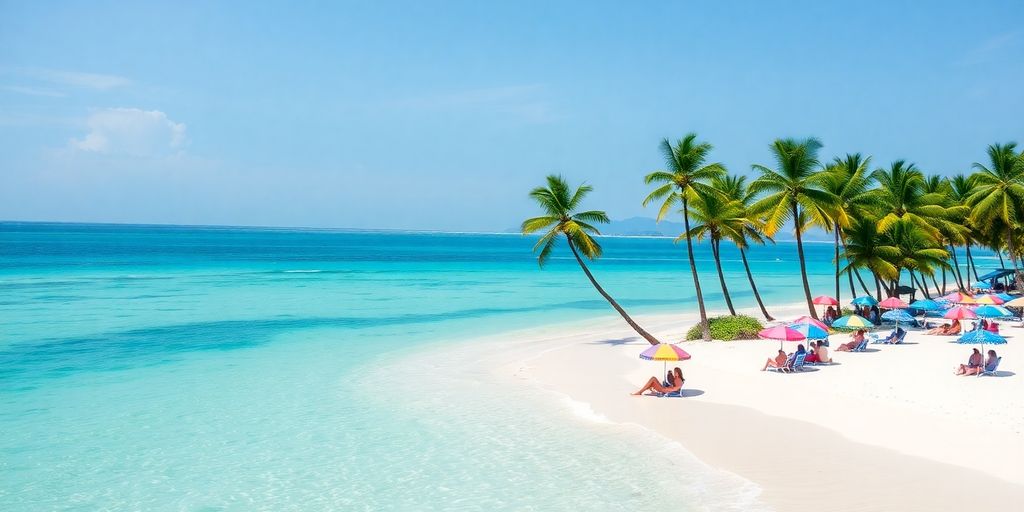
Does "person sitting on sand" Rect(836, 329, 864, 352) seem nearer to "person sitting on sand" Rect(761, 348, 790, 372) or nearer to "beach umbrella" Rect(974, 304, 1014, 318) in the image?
"person sitting on sand" Rect(761, 348, 790, 372)

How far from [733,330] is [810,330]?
607 centimetres

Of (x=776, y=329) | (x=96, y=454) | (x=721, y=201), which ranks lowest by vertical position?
(x=96, y=454)

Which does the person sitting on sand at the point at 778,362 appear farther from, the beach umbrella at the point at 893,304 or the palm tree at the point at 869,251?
the palm tree at the point at 869,251

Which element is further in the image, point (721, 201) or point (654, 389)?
point (721, 201)

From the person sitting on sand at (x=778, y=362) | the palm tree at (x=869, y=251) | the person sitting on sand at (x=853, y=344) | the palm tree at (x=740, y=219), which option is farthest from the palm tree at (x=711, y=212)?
the person sitting on sand at (x=778, y=362)

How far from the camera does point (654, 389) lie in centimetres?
1695

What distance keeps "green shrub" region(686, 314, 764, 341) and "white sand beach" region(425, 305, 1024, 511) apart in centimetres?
72

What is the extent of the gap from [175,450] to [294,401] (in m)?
3.97

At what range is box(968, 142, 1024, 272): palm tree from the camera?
Result: 3266cm

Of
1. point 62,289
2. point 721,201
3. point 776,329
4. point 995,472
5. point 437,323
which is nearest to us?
point 995,472

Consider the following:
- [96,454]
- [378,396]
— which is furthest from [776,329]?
[96,454]

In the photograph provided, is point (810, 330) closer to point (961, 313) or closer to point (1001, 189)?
point (961, 313)

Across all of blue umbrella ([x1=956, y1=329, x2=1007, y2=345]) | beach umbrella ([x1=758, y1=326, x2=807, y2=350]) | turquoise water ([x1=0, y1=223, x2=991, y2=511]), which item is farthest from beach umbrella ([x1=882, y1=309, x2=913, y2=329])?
turquoise water ([x1=0, y1=223, x2=991, y2=511])

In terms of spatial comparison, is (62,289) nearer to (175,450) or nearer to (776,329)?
(175,450)
